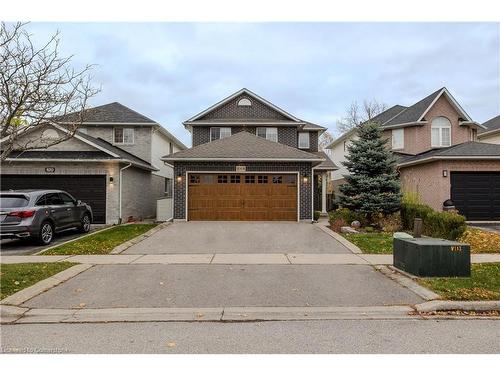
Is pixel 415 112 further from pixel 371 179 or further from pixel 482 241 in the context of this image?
pixel 482 241

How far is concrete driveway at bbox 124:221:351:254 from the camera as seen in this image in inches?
426

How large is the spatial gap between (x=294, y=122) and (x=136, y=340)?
20.9 meters

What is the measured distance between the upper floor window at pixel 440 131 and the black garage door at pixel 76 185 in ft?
67.7

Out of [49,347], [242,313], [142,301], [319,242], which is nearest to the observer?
[49,347]

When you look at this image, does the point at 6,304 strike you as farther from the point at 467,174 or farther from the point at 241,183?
the point at 467,174

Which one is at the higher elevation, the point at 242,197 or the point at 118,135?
the point at 118,135

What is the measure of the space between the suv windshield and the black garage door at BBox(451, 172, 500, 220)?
737 inches

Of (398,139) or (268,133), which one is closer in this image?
(268,133)

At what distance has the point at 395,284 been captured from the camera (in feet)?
23.8

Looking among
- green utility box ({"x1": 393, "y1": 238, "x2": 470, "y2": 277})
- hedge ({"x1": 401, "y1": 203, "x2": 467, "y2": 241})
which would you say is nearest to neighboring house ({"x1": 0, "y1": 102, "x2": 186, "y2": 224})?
hedge ({"x1": 401, "y1": 203, "x2": 467, "y2": 241})

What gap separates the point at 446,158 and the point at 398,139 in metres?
7.64

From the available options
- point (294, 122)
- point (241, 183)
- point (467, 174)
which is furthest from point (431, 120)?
point (241, 183)

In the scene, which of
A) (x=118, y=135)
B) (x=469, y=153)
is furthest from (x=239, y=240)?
(x=118, y=135)

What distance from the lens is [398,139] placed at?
2464cm
